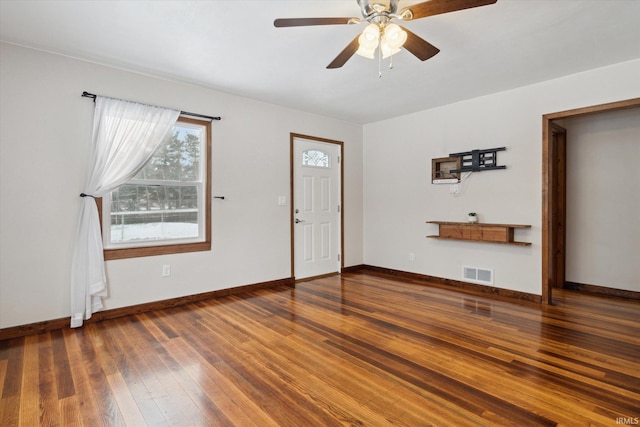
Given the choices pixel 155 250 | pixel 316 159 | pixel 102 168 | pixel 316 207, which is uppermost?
pixel 316 159

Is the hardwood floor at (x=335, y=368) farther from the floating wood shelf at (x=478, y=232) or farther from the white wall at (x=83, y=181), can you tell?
the floating wood shelf at (x=478, y=232)

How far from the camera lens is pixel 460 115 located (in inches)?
187

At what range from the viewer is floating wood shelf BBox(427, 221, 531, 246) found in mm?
4156

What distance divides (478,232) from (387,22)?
10.3ft

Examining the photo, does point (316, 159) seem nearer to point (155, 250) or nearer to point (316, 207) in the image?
point (316, 207)

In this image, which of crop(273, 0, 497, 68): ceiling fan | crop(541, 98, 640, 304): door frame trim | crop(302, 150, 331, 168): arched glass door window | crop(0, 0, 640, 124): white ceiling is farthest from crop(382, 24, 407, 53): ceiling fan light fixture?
crop(302, 150, 331, 168): arched glass door window


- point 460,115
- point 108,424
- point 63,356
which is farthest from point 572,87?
point 63,356

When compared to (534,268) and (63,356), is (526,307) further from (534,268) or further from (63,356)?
(63,356)

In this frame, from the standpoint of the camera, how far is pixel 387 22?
2299 mm

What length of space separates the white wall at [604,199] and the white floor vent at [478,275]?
4.21 ft

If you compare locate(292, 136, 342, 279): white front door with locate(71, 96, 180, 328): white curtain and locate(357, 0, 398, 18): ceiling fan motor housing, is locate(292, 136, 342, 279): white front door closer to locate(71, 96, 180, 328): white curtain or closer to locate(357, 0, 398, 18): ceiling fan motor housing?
locate(71, 96, 180, 328): white curtain

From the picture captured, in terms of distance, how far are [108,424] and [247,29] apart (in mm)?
2910

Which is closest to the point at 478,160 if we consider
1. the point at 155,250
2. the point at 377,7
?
the point at 377,7

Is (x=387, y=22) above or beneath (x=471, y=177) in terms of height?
above
